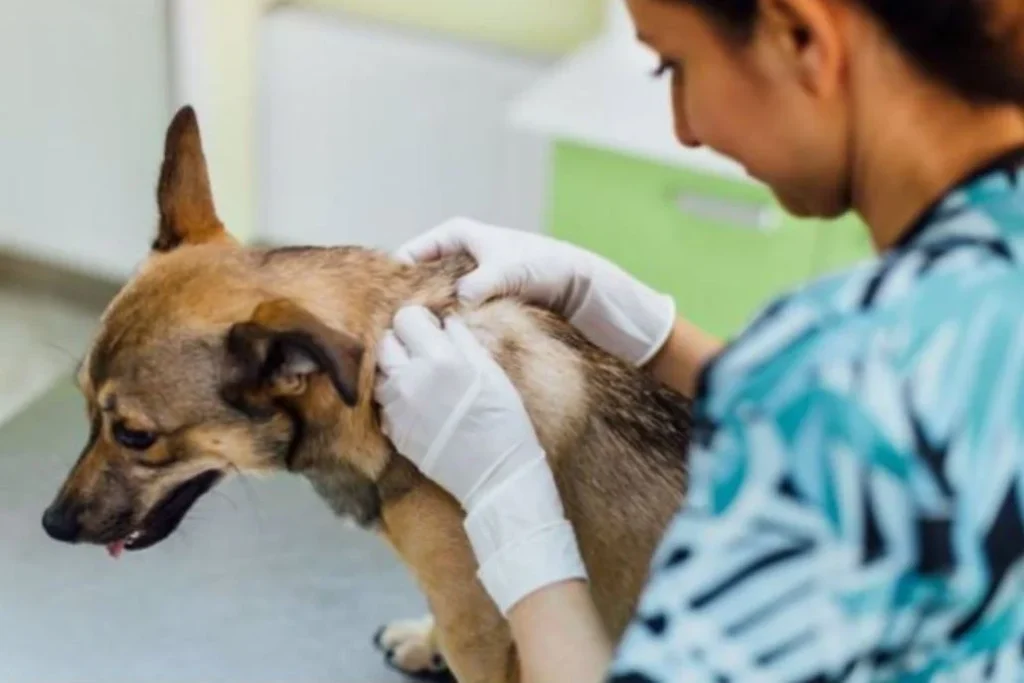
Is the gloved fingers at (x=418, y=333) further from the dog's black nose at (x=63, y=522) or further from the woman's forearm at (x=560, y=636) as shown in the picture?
the dog's black nose at (x=63, y=522)

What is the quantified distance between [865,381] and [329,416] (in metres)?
0.70

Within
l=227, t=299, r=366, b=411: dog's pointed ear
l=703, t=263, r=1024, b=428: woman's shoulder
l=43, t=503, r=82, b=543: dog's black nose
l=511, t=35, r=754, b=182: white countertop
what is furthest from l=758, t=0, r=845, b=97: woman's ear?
l=511, t=35, r=754, b=182: white countertop

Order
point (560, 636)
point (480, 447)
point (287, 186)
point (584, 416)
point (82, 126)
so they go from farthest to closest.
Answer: point (287, 186), point (82, 126), point (584, 416), point (480, 447), point (560, 636)

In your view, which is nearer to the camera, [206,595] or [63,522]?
[63,522]

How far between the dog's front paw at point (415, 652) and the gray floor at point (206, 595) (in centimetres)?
2

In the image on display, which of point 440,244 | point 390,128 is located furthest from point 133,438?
point 390,128

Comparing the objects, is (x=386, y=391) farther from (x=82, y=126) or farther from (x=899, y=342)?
(x=82, y=126)

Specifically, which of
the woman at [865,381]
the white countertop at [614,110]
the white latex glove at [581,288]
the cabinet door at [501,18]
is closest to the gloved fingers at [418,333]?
the white latex glove at [581,288]

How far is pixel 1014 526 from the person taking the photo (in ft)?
2.38

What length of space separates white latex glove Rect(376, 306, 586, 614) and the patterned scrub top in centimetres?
44

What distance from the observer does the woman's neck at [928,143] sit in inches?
30.4

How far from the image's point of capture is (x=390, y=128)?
254 cm

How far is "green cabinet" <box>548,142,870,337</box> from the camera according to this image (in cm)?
196

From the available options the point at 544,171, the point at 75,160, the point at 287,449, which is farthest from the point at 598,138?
the point at 75,160
